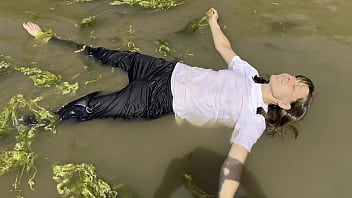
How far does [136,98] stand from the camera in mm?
3252

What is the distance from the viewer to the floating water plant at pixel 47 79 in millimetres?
3460

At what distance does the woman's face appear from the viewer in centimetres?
310

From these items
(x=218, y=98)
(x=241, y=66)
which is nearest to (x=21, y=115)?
(x=218, y=98)

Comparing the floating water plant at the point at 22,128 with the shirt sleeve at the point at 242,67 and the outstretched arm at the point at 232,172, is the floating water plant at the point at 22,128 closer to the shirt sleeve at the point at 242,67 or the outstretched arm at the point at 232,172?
the outstretched arm at the point at 232,172

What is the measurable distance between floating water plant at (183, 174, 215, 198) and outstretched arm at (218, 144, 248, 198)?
0.22 m

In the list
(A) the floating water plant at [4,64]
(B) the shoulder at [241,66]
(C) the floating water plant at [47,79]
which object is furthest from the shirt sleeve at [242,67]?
(A) the floating water plant at [4,64]

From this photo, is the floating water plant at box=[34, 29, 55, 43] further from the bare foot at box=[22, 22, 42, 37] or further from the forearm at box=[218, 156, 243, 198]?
the forearm at box=[218, 156, 243, 198]

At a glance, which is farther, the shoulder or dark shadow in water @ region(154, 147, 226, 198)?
the shoulder

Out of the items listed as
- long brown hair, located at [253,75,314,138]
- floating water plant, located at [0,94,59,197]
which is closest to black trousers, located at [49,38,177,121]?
floating water plant, located at [0,94,59,197]

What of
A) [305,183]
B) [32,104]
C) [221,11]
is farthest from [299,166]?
[32,104]

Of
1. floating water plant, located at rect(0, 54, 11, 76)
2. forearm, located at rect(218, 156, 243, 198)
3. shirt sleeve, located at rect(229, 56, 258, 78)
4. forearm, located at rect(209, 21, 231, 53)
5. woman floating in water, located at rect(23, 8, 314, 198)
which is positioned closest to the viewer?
forearm, located at rect(218, 156, 243, 198)

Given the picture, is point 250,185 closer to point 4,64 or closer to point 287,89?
point 287,89

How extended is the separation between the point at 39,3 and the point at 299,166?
278 centimetres

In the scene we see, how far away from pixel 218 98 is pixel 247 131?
356mm
